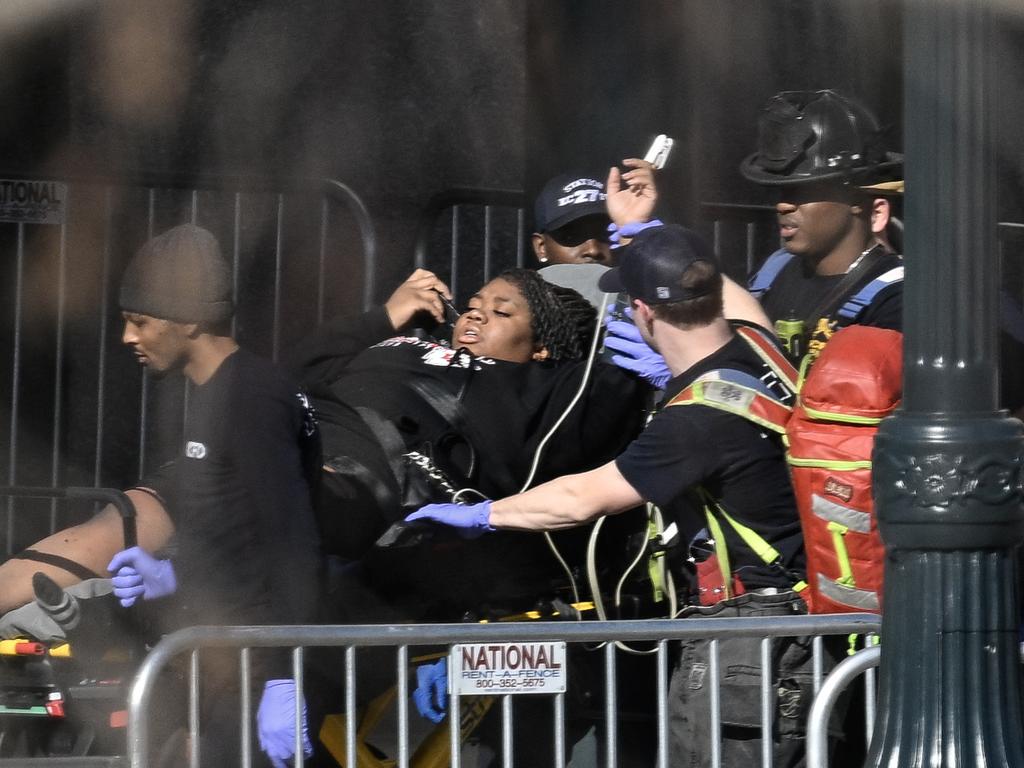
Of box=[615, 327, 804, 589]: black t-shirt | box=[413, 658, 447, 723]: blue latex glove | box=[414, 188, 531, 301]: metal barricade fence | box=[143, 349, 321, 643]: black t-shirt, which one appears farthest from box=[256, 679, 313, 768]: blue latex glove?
box=[414, 188, 531, 301]: metal barricade fence

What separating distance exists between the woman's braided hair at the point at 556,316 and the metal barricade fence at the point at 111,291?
3.27 ft

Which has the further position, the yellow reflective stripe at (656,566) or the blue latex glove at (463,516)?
the yellow reflective stripe at (656,566)

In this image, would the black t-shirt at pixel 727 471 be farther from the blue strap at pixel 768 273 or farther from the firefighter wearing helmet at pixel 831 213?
the blue strap at pixel 768 273

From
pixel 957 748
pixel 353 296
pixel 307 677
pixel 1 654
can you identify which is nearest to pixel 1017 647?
pixel 957 748

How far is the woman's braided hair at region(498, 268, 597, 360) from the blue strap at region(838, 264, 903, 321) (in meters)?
0.74

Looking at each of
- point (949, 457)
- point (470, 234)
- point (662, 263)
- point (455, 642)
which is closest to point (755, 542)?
point (662, 263)

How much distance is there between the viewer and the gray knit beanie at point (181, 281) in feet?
13.2

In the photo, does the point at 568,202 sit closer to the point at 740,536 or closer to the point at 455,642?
the point at 740,536

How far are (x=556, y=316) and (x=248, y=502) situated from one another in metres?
1.15

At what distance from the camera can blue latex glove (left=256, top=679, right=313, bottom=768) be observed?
12.5 feet

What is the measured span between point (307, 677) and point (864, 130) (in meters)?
2.05

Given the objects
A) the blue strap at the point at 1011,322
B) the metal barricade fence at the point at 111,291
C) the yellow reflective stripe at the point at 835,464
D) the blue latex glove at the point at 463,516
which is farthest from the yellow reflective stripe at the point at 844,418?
the metal barricade fence at the point at 111,291

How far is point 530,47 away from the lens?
6156 millimetres

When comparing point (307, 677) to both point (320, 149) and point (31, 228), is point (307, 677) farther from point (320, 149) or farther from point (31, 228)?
point (320, 149)
